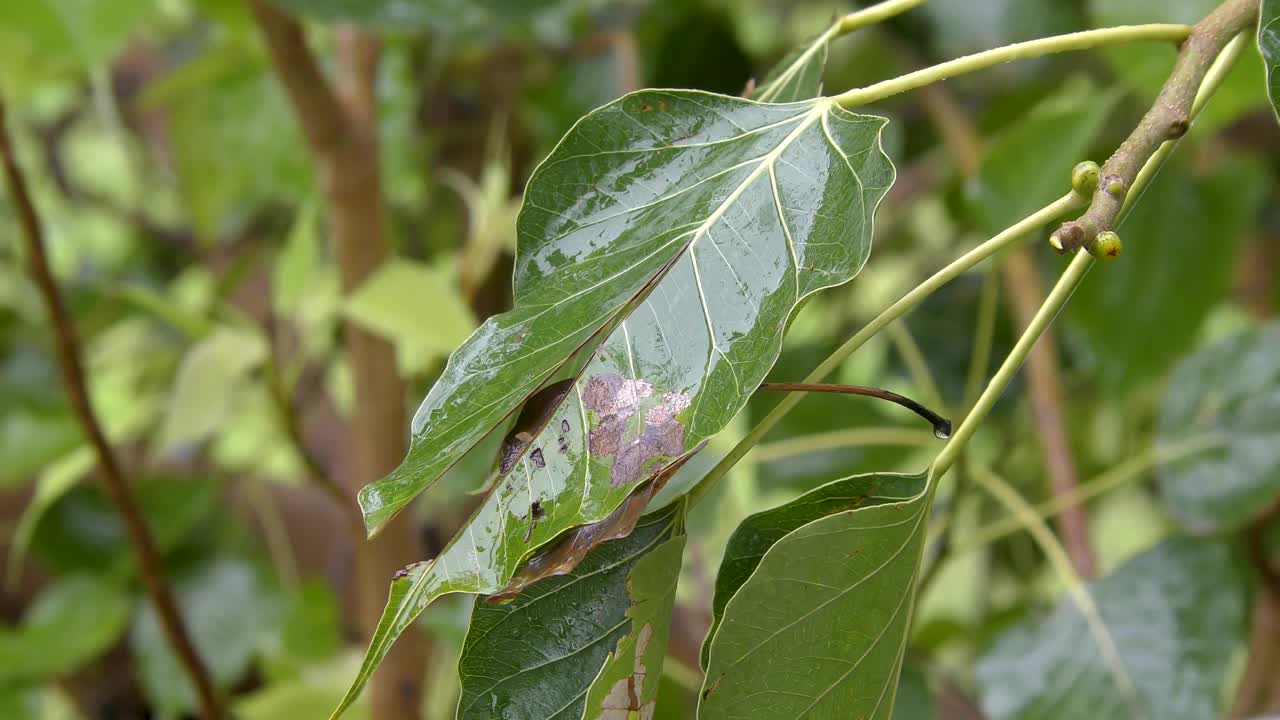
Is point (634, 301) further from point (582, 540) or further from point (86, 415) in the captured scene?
point (86, 415)

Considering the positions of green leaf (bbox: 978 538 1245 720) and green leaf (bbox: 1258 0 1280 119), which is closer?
green leaf (bbox: 1258 0 1280 119)

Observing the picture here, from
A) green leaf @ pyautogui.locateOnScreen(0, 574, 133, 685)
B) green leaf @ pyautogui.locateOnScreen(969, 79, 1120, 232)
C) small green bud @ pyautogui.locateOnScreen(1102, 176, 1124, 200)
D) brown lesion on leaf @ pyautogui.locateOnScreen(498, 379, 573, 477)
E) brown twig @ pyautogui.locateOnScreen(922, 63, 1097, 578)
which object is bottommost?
brown twig @ pyautogui.locateOnScreen(922, 63, 1097, 578)

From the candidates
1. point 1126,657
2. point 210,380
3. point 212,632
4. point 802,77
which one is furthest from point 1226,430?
point 212,632

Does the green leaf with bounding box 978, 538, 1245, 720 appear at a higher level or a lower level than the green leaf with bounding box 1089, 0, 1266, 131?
lower

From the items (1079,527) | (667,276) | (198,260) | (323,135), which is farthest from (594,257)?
(198,260)

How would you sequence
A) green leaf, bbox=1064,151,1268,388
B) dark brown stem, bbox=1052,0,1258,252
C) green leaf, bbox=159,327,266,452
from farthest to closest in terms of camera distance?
green leaf, bbox=1064,151,1268,388 → green leaf, bbox=159,327,266,452 → dark brown stem, bbox=1052,0,1258,252

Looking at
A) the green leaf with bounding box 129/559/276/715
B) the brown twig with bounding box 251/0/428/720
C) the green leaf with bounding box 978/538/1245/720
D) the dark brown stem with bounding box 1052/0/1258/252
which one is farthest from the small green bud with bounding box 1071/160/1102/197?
the green leaf with bounding box 129/559/276/715

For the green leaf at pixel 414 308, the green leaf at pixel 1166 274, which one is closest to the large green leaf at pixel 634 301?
the green leaf at pixel 414 308

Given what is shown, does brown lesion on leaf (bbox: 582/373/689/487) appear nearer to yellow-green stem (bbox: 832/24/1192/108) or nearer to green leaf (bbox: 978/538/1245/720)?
yellow-green stem (bbox: 832/24/1192/108)

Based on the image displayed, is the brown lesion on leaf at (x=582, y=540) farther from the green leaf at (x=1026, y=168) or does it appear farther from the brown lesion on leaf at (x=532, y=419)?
the green leaf at (x=1026, y=168)
